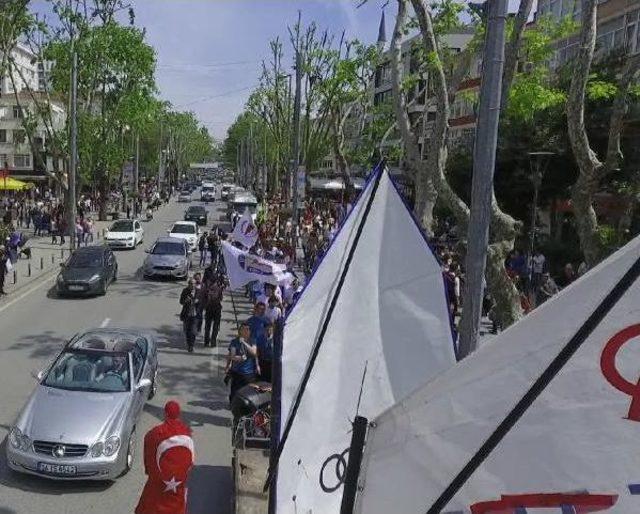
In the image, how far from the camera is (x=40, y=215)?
36656 mm

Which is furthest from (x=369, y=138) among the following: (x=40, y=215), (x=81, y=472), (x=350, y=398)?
(x=350, y=398)

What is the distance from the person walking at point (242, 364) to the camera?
10086 millimetres

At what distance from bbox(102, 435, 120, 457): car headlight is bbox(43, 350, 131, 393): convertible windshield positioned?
0.99m

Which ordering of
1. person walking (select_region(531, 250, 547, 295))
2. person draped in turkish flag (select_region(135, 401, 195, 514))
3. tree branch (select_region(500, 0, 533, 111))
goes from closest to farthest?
person draped in turkish flag (select_region(135, 401, 195, 514)) < tree branch (select_region(500, 0, 533, 111)) < person walking (select_region(531, 250, 547, 295))

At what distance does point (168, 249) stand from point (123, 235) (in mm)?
8827

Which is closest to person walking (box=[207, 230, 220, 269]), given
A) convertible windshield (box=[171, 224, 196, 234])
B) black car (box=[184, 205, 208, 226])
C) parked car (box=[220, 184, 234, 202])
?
convertible windshield (box=[171, 224, 196, 234])

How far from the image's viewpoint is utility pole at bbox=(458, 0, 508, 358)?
6113mm

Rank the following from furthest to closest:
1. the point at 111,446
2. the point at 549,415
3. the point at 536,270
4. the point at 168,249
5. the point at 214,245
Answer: the point at 214,245, the point at 168,249, the point at 536,270, the point at 111,446, the point at 549,415

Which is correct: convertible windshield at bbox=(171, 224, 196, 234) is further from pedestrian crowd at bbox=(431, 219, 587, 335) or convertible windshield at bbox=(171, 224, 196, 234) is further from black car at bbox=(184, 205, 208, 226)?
pedestrian crowd at bbox=(431, 219, 587, 335)

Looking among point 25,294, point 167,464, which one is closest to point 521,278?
point 25,294

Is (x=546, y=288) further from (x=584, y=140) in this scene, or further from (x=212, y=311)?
(x=212, y=311)

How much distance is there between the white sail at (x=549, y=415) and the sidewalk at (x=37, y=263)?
2009 cm

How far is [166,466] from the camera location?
236 inches

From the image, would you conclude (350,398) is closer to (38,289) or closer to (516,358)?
(516,358)
